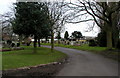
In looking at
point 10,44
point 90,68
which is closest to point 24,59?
point 90,68

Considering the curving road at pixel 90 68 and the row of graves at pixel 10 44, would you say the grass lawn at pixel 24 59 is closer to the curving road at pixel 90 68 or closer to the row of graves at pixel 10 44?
the curving road at pixel 90 68

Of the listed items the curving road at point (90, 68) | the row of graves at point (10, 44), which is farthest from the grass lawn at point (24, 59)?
the row of graves at point (10, 44)

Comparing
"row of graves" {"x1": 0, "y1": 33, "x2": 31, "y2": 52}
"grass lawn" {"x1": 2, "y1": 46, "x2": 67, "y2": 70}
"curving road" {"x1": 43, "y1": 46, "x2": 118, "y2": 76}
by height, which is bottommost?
"curving road" {"x1": 43, "y1": 46, "x2": 118, "y2": 76}

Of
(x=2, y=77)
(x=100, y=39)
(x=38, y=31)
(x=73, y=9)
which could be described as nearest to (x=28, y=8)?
(x=38, y=31)

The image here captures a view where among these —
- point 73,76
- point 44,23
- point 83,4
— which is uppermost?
point 83,4

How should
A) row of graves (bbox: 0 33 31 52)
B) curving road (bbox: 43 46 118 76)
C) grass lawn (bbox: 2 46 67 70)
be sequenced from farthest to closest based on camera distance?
row of graves (bbox: 0 33 31 52) → grass lawn (bbox: 2 46 67 70) → curving road (bbox: 43 46 118 76)

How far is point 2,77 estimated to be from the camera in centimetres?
575

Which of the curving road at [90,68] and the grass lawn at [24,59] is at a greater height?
the grass lawn at [24,59]

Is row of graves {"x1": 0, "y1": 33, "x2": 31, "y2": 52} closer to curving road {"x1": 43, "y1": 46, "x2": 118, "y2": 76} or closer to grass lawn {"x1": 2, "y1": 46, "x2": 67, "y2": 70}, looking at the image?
grass lawn {"x1": 2, "y1": 46, "x2": 67, "y2": 70}

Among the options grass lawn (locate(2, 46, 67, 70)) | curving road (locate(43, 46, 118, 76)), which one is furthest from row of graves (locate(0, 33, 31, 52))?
curving road (locate(43, 46, 118, 76))

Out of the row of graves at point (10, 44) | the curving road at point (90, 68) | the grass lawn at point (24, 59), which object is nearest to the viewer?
the curving road at point (90, 68)

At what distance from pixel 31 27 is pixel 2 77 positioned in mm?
9308

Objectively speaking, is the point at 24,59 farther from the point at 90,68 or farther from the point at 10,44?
the point at 10,44

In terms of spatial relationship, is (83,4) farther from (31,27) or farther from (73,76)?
(73,76)
